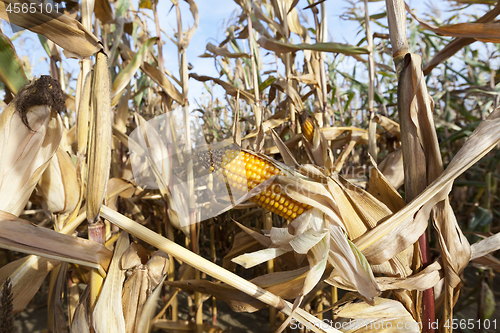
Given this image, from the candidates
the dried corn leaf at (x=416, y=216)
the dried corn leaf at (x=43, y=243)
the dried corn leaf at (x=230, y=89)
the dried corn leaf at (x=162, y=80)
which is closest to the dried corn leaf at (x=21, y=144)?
the dried corn leaf at (x=43, y=243)

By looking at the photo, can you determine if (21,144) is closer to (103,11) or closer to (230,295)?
(230,295)

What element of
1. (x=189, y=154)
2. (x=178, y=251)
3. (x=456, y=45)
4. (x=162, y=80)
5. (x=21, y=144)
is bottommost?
(x=178, y=251)

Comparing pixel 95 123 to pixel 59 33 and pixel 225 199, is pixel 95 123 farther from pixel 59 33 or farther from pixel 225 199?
→ pixel 225 199

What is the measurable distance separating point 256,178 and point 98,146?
0.41 meters

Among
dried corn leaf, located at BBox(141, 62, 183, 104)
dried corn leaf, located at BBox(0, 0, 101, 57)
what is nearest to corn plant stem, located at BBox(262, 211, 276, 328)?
dried corn leaf, located at BBox(141, 62, 183, 104)

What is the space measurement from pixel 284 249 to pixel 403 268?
39cm

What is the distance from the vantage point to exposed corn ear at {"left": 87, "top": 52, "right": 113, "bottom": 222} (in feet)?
2.12

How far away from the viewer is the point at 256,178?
85cm

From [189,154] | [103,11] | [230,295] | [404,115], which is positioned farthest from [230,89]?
[230,295]

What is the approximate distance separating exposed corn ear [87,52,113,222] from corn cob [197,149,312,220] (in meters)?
0.34

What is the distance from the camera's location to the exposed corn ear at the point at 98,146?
646 millimetres

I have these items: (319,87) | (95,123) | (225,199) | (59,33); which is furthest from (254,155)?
(319,87)

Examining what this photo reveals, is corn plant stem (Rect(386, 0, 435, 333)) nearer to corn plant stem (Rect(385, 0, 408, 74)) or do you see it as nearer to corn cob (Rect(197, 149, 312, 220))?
corn plant stem (Rect(385, 0, 408, 74))

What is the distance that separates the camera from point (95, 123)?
2.13ft
